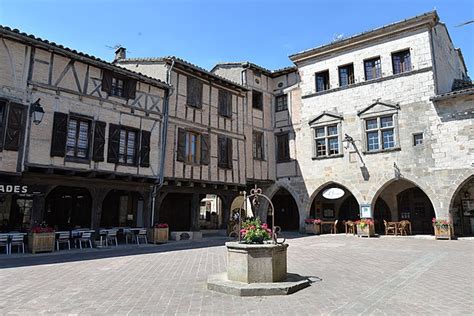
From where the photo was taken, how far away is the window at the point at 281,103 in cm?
1895

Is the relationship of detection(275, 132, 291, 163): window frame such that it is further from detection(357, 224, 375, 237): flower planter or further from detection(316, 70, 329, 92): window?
detection(357, 224, 375, 237): flower planter

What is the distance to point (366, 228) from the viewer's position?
1488 cm

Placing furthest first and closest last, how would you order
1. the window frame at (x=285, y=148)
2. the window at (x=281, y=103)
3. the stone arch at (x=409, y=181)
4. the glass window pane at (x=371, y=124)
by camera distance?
the window at (x=281, y=103) < the window frame at (x=285, y=148) < the glass window pane at (x=371, y=124) < the stone arch at (x=409, y=181)

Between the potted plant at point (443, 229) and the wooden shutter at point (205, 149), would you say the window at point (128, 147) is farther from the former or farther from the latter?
the potted plant at point (443, 229)

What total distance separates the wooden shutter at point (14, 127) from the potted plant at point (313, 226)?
1276cm

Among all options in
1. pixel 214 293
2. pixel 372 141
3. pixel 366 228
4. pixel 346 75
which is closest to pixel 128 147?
pixel 214 293

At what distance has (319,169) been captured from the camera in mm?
17062

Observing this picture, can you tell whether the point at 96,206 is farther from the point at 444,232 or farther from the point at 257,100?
the point at 444,232

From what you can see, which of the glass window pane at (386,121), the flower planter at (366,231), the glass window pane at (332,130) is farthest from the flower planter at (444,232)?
the glass window pane at (332,130)

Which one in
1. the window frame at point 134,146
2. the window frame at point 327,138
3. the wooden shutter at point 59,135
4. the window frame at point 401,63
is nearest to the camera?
the wooden shutter at point 59,135

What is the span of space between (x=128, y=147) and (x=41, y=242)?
14.3 feet

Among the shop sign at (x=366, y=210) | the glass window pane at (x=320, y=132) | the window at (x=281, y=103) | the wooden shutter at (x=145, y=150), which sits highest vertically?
the window at (x=281, y=103)

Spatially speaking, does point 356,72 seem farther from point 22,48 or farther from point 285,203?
point 22,48

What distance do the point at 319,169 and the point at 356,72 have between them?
5.01 metres
